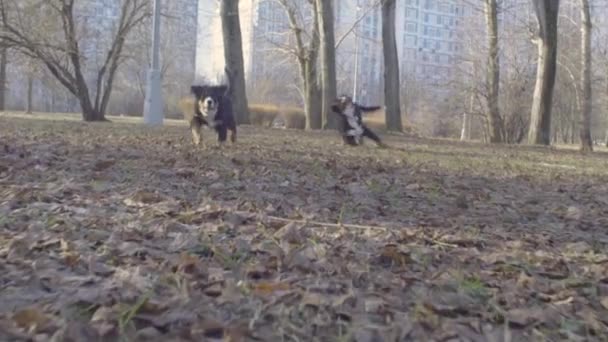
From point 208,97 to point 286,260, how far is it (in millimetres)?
7918

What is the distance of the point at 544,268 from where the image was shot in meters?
3.39

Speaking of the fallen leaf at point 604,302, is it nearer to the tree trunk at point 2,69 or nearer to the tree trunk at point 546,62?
the tree trunk at point 546,62

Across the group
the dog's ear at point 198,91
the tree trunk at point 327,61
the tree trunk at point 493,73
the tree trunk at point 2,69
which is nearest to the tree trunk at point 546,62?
the tree trunk at point 493,73

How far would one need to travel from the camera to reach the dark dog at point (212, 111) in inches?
426

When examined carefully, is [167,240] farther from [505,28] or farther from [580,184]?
[505,28]

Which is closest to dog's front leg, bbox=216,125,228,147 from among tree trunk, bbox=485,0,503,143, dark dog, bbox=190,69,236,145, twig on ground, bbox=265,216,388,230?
dark dog, bbox=190,69,236,145

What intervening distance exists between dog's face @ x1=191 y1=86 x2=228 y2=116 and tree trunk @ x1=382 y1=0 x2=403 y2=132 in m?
13.7

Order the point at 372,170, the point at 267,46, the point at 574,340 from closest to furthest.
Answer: the point at 574,340 < the point at 372,170 < the point at 267,46

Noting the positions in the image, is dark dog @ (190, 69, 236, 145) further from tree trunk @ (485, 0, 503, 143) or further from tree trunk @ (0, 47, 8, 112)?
tree trunk @ (485, 0, 503, 143)

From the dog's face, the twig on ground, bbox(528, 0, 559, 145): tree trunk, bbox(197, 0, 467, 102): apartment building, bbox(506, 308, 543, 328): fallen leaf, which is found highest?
bbox(197, 0, 467, 102): apartment building

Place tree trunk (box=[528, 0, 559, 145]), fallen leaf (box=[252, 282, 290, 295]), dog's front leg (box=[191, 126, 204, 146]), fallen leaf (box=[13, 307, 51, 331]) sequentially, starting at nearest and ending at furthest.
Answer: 1. fallen leaf (box=[13, 307, 51, 331])
2. fallen leaf (box=[252, 282, 290, 295])
3. dog's front leg (box=[191, 126, 204, 146])
4. tree trunk (box=[528, 0, 559, 145])

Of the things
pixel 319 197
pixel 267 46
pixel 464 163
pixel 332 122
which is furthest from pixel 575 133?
pixel 319 197

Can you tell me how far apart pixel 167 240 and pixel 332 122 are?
18643mm

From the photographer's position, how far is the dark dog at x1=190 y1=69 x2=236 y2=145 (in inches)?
426
